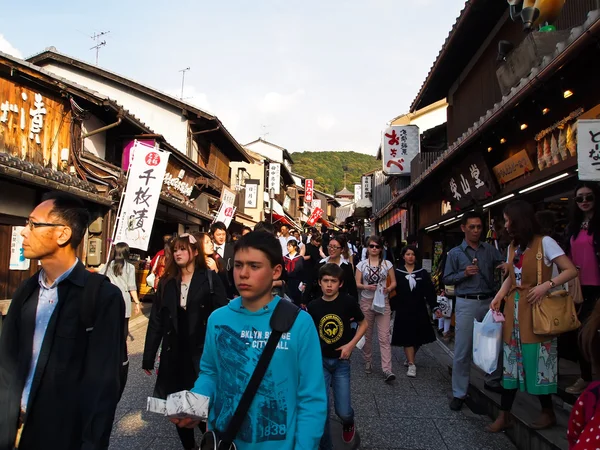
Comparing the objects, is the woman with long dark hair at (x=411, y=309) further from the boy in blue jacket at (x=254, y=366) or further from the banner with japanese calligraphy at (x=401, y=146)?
the banner with japanese calligraphy at (x=401, y=146)

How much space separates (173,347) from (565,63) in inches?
189

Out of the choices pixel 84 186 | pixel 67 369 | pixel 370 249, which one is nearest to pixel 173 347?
pixel 67 369

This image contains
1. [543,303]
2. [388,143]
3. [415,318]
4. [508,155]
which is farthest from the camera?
[388,143]

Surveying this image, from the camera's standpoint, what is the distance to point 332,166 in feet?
302

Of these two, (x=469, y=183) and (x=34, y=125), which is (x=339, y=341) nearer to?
(x=469, y=183)

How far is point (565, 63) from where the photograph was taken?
4.50m

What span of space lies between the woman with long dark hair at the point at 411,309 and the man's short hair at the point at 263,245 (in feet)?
15.8

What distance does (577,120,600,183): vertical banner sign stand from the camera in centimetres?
364

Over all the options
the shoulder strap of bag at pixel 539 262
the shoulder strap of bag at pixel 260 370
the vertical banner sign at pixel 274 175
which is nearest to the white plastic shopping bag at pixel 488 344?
the shoulder strap of bag at pixel 539 262

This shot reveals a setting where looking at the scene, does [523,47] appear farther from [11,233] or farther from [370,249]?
[11,233]

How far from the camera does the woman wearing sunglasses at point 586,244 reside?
14.4 feet

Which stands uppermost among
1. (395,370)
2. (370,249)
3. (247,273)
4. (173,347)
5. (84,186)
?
(84,186)

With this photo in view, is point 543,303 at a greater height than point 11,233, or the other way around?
point 11,233

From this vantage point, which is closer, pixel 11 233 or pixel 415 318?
pixel 415 318
